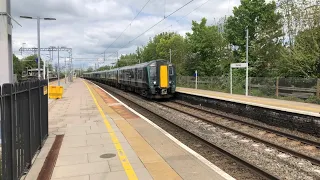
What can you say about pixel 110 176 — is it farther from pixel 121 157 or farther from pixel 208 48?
pixel 208 48

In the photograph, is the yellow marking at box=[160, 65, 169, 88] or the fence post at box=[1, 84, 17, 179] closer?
the fence post at box=[1, 84, 17, 179]

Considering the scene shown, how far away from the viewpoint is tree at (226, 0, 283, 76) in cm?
2797

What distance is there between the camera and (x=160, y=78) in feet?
73.6

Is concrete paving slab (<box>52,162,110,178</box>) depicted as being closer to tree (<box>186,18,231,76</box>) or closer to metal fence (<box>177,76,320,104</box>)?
metal fence (<box>177,76,320,104</box>)

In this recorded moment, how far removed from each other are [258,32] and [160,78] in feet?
44.4

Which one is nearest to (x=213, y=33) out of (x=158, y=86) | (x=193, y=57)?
(x=193, y=57)

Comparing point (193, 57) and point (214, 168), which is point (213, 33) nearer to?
point (193, 57)

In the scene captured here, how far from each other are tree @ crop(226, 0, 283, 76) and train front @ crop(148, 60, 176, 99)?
9730 mm

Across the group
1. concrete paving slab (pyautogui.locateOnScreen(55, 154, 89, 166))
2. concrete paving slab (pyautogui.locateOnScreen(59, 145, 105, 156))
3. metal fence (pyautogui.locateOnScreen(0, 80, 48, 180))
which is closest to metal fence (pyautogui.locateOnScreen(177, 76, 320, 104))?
concrete paving slab (pyautogui.locateOnScreen(59, 145, 105, 156))

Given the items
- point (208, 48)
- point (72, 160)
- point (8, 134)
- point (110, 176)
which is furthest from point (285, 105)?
point (208, 48)

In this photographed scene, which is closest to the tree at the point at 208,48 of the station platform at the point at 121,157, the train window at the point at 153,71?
the train window at the point at 153,71

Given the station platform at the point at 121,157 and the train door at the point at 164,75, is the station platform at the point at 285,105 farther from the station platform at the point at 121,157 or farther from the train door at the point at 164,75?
the station platform at the point at 121,157

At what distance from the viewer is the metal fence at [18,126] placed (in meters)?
4.27

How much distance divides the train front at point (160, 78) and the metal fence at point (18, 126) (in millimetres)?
15059
